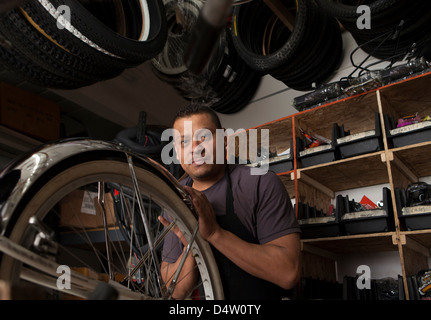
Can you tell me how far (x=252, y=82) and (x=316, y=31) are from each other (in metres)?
0.75

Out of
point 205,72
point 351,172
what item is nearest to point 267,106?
point 205,72

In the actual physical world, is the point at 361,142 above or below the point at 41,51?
below

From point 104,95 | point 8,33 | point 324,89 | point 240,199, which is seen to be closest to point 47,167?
point 240,199

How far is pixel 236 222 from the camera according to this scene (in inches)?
42.6

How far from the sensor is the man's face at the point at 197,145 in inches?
47.1

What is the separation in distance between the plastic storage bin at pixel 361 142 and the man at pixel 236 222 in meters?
0.97

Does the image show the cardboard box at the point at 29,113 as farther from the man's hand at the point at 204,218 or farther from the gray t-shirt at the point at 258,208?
the man's hand at the point at 204,218

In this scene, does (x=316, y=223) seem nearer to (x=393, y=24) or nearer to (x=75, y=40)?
(x=393, y=24)

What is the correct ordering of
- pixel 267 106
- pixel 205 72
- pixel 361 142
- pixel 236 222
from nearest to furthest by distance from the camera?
pixel 236 222 < pixel 361 142 < pixel 205 72 < pixel 267 106

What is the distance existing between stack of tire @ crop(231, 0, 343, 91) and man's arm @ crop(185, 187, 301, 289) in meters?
1.49

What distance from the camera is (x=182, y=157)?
1.22 metres

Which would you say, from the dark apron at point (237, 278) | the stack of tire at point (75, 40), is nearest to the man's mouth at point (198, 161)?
the dark apron at point (237, 278)

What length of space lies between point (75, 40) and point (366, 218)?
5.12ft

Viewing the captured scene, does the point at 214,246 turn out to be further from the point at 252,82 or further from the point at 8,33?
the point at 252,82
